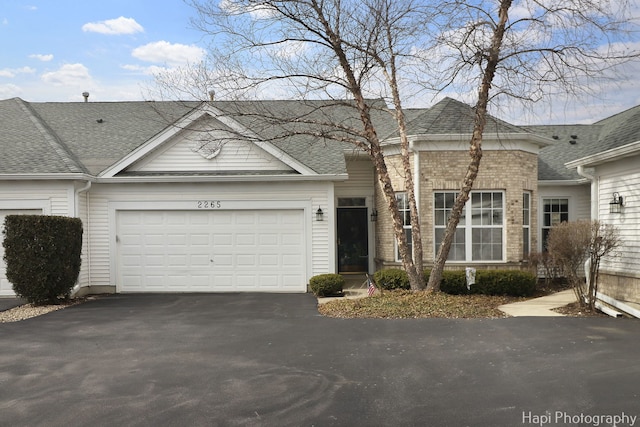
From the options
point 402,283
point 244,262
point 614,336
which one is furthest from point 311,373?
point 244,262

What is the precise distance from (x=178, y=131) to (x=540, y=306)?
1029 centimetres

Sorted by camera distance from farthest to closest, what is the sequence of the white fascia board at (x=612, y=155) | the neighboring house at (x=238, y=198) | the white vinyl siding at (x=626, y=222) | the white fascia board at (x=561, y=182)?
the white fascia board at (x=561, y=182) → the neighboring house at (x=238, y=198) → the white vinyl siding at (x=626, y=222) → the white fascia board at (x=612, y=155)

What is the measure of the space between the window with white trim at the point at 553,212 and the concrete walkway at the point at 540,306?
344 centimetres

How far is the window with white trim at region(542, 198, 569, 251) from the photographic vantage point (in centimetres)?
1636

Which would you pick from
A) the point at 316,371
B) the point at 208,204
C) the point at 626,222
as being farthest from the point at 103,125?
the point at 626,222

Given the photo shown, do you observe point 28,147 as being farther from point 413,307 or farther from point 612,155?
point 612,155

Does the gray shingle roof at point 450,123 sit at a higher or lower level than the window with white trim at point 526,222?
higher

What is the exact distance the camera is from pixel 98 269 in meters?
14.4

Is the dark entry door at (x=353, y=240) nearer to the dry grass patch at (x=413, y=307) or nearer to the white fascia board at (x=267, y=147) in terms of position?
the white fascia board at (x=267, y=147)

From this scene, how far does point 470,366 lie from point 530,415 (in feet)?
5.57

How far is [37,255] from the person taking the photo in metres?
11.7

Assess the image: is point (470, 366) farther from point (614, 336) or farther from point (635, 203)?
point (635, 203)

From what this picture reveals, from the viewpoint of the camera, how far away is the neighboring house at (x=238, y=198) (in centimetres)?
1373

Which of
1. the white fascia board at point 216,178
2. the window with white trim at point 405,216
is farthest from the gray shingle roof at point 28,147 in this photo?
the window with white trim at point 405,216
